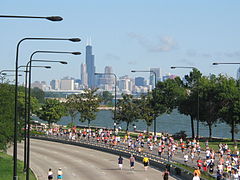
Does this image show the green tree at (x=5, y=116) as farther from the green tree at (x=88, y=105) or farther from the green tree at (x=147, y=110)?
the green tree at (x=88, y=105)

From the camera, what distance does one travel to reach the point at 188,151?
63250mm

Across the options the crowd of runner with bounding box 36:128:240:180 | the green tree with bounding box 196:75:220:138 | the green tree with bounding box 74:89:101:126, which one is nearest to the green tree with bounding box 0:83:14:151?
the crowd of runner with bounding box 36:128:240:180

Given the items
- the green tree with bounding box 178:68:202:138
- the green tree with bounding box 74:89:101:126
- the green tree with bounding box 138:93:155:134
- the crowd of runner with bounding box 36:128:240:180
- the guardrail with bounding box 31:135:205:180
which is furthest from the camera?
the green tree with bounding box 74:89:101:126

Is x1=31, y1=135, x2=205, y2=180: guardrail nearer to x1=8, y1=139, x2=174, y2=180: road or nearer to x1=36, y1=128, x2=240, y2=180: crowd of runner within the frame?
x1=36, y1=128, x2=240, y2=180: crowd of runner

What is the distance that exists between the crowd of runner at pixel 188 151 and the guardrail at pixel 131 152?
2.08ft

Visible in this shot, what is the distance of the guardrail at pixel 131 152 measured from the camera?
1733 inches

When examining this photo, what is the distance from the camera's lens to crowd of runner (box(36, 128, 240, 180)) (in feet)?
140

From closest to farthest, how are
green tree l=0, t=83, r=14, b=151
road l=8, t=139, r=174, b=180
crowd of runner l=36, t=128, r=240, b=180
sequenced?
crowd of runner l=36, t=128, r=240, b=180, road l=8, t=139, r=174, b=180, green tree l=0, t=83, r=14, b=151

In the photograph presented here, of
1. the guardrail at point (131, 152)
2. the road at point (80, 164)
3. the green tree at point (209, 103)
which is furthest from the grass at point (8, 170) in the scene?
the green tree at point (209, 103)

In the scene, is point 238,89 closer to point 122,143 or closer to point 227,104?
point 227,104

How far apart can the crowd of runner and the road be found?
3.27 m

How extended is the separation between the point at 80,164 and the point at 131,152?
27.0 feet

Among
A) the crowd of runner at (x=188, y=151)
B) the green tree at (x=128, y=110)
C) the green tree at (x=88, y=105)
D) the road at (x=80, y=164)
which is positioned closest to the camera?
the crowd of runner at (x=188, y=151)

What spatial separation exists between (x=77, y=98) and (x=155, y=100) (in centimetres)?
2491
